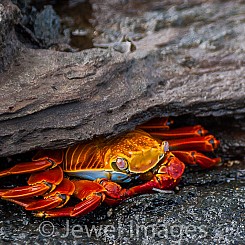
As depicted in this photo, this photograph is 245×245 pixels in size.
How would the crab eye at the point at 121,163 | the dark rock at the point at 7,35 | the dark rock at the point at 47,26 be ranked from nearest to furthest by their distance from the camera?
the dark rock at the point at 7,35, the crab eye at the point at 121,163, the dark rock at the point at 47,26

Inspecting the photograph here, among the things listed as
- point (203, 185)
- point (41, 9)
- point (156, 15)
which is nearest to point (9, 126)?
point (203, 185)

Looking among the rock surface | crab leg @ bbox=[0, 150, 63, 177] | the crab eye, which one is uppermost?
the rock surface

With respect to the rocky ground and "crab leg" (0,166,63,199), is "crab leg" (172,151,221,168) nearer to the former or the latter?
the rocky ground

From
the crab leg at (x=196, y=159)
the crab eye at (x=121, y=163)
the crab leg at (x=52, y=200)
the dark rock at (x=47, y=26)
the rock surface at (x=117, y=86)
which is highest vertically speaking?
the dark rock at (x=47, y=26)

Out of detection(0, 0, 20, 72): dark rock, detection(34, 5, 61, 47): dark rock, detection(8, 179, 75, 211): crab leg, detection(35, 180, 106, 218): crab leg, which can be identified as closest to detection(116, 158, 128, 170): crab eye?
detection(35, 180, 106, 218): crab leg

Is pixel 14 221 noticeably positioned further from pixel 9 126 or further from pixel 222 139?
pixel 222 139

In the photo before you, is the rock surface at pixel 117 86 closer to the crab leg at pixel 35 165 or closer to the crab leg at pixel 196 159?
the crab leg at pixel 35 165

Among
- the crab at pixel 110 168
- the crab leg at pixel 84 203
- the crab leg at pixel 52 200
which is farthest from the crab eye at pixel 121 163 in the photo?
the crab leg at pixel 52 200
